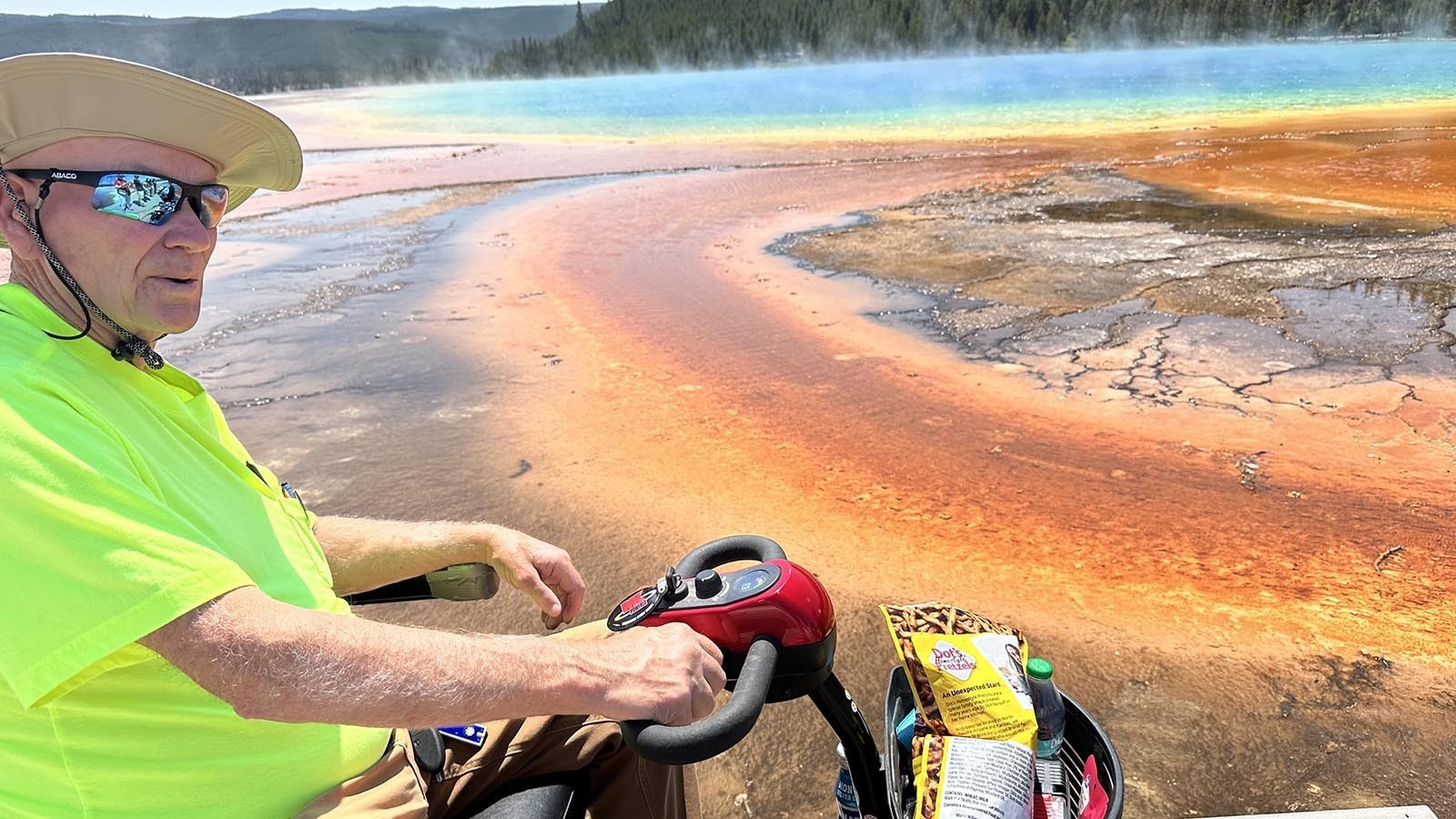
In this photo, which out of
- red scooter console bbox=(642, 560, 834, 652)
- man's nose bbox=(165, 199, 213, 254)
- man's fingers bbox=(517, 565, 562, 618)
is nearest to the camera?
red scooter console bbox=(642, 560, 834, 652)

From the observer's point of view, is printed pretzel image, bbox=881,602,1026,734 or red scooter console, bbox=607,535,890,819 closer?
red scooter console, bbox=607,535,890,819

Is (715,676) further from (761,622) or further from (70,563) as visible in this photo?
(70,563)

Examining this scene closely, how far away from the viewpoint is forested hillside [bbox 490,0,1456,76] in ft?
227

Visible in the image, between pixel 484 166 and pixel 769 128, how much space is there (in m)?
9.89

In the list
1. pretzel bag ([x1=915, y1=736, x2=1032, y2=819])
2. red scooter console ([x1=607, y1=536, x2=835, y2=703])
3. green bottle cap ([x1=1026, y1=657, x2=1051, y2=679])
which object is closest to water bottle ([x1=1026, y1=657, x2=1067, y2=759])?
green bottle cap ([x1=1026, y1=657, x2=1051, y2=679])

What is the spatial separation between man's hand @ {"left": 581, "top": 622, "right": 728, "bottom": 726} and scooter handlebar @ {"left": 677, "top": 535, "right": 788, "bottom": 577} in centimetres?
27

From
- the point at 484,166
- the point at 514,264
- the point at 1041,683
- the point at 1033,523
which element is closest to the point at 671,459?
the point at 1033,523

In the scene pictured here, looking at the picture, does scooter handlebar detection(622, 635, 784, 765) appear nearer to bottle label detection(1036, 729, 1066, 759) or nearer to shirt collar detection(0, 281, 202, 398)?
bottle label detection(1036, 729, 1066, 759)

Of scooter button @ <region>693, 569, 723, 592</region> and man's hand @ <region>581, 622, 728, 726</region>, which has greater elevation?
scooter button @ <region>693, 569, 723, 592</region>

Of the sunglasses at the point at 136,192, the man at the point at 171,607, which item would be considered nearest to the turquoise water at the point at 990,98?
the sunglasses at the point at 136,192

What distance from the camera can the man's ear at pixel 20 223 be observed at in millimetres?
1435

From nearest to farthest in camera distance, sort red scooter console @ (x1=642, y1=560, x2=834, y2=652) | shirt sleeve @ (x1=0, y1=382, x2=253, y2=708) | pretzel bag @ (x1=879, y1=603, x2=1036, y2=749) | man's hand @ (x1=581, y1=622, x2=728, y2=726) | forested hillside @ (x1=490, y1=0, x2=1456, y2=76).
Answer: shirt sleeve @ (x1=0, y1=382, x2=253, y2=708)
man's hand @ (x1=581, y1=622, x2=728, y2=726)
red scooter console @ (x1=642, y1=560, x2=834, y2=652)
pretzel bag @ (x1=879, y1=603, x2=1036, y2=749)
forested hillside @ (x1=490, y1=0, x2=1456, y2=76)

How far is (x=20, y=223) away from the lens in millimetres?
1436

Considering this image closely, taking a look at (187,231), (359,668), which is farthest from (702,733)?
(187,231)
